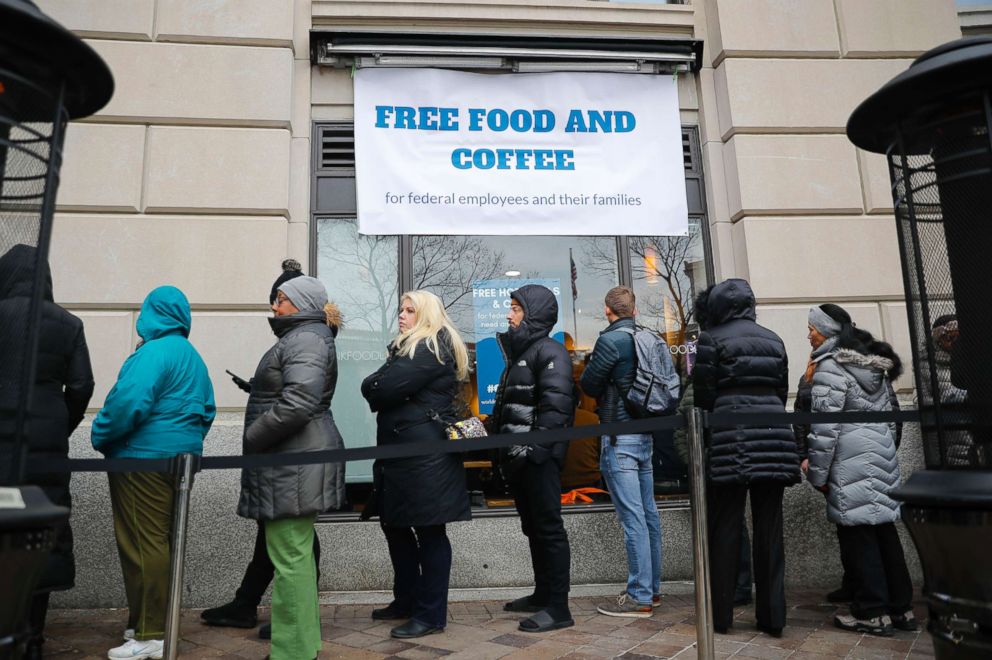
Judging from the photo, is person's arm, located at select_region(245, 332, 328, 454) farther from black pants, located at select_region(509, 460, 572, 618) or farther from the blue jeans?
the blue jeans

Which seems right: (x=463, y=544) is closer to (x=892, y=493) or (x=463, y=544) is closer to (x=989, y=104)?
(x=892, y=493)

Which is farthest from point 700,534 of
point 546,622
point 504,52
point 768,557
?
point 504,52

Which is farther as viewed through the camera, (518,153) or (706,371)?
(518,153)

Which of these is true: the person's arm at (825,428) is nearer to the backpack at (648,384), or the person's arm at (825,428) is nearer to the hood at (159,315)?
the backpack at (648,384)

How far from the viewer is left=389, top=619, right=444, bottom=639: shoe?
4.32 m

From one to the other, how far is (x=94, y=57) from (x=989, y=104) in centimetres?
271

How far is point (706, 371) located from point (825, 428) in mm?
867

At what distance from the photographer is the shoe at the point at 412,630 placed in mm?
4322

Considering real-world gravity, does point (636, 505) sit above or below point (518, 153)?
below

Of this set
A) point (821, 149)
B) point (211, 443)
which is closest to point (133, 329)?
point (211, 443)

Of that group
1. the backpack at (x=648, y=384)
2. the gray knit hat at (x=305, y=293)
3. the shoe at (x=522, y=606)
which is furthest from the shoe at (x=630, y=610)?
A: the gray knit hat at (x=305, y=293)

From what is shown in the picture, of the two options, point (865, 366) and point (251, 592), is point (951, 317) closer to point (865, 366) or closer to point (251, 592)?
point (865, 366)

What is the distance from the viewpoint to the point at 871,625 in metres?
4.42

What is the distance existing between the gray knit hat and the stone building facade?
2000mm
